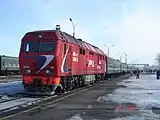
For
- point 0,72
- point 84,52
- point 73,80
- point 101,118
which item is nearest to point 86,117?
point 101,118

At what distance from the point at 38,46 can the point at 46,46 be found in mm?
536

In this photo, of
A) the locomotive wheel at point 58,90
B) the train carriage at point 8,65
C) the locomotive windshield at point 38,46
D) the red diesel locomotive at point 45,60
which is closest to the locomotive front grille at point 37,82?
the red diesel locomotive at point 45,60

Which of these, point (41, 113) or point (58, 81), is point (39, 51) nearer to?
point (58, 81)

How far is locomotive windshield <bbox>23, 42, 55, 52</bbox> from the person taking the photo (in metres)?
21.8

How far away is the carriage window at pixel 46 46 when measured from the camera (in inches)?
858

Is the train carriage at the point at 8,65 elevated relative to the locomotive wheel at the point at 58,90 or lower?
elevated

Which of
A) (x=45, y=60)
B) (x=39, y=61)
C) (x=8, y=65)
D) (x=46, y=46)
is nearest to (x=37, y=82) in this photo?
(x=39, y=61)

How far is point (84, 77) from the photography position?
3128 cm

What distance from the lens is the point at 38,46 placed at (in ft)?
72.6

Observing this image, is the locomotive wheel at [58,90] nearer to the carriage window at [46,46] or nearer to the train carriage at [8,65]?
the carriage window at [46,46]

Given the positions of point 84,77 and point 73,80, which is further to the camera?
point 84,77

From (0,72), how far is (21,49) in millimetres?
39663

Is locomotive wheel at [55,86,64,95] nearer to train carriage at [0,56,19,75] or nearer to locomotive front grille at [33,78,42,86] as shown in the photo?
locomotive front grille at [33,78,42,86]

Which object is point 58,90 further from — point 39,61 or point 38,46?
point 38,46
